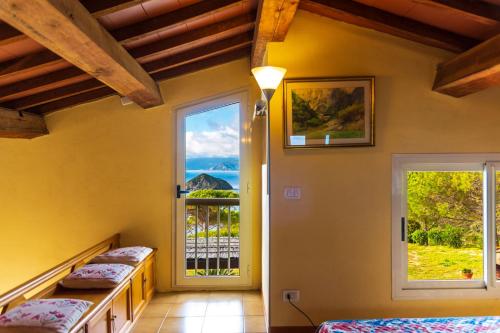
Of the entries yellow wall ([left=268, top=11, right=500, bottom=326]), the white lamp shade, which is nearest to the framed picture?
yellow wall ([left=268, top=11, right=500, bottom=326])

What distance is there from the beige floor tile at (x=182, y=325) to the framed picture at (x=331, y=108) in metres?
1.70

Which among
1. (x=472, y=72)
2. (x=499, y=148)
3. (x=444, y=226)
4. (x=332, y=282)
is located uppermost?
(x=472, y=72)

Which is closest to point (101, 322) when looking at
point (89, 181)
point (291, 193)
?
point (291, 193)

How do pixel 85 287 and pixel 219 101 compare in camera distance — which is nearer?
pixel 85 287

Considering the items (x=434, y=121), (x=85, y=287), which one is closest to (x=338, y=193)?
(x=434, y=121)

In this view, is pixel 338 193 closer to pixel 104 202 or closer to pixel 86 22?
pixel 86 22

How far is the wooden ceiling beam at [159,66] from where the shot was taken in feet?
10.2

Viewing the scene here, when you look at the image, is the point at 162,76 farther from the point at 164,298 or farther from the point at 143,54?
the point at 164,298

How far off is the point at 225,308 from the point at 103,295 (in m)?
1.29

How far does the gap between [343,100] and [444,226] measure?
1.32 metres

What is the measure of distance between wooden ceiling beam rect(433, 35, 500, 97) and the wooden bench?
277cm

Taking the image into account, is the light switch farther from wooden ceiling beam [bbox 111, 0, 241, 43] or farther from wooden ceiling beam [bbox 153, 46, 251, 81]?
wooden ceiling beam [bbox 153, 46, 251, 81]

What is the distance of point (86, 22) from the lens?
5.73ft

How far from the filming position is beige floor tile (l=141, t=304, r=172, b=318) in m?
3.18
